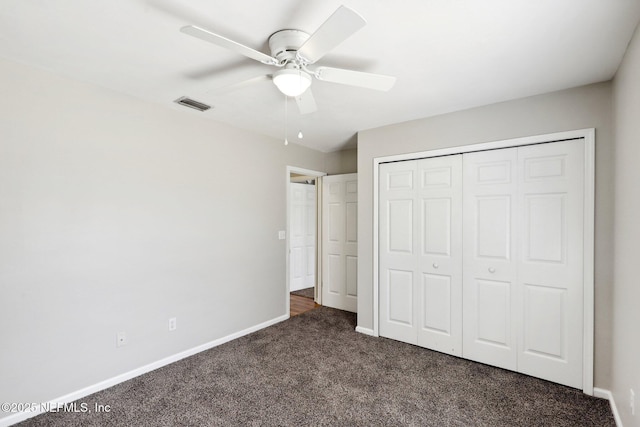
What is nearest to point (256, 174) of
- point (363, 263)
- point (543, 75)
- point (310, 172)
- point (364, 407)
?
point (310, 172)

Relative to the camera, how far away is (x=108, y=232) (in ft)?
7.78

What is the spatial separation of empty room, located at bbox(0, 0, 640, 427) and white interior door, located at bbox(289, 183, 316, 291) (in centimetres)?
199

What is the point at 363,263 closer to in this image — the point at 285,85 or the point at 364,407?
the point at 364,407

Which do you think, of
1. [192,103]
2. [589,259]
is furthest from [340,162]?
[589,259]

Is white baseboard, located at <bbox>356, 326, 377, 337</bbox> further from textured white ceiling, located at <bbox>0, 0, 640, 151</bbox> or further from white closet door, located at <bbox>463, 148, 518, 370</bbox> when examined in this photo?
textured white ceiling, located at <bbox>0, 0, 640, 151</bbox>

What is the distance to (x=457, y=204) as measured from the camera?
2848mm

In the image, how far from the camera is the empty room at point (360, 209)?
5.42 ft

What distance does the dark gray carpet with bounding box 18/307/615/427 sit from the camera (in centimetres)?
199

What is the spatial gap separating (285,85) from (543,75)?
6.02ft

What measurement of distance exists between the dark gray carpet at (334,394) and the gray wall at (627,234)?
43cm

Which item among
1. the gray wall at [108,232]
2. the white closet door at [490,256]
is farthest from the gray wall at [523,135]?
the gray wall at [108,232]

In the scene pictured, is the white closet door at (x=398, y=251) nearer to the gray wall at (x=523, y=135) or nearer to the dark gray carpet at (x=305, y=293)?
the gray wall at (x=523, y=135)

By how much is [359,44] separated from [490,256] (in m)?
2.11

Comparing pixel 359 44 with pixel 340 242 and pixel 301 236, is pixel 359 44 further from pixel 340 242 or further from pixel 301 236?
pixel 301 236
